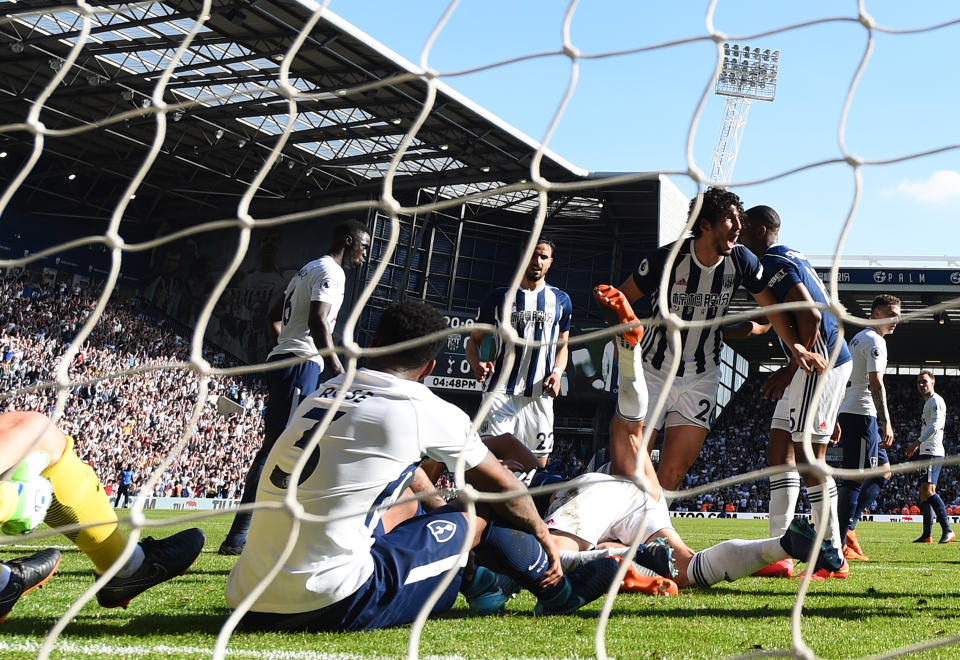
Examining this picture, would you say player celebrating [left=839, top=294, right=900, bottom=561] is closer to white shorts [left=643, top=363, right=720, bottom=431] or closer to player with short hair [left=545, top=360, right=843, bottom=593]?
white shorts [left=643, top=363, right=720, bottom=431]

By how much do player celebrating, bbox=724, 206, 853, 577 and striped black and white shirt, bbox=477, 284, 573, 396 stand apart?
4.28ft

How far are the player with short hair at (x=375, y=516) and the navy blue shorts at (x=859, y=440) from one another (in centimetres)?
418

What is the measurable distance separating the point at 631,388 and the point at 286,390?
7.26 feet

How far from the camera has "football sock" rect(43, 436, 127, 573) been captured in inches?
102

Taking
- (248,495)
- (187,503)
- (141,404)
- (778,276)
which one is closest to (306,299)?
(248,495)

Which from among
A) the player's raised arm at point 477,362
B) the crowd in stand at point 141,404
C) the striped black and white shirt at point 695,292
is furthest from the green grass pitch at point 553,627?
the crowd in stand at point 141,404

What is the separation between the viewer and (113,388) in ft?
67.2

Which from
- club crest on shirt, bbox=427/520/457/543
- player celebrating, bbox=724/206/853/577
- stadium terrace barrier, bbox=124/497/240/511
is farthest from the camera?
stadium terrace barrier, bbox=124/497/240/511

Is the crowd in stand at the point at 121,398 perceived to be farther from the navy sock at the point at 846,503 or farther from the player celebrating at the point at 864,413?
the navy sock at the point at 846,503

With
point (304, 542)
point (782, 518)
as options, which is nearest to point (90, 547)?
point (304, 542)

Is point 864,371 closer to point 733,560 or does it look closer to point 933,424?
point 933,424

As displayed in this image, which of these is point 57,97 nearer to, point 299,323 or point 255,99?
point 255,99

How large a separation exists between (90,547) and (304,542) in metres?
0.67

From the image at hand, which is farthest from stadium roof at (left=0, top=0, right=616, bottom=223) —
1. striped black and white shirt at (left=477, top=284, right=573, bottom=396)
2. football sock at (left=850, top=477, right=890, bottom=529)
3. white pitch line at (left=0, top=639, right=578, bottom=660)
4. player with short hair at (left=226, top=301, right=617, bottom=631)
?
white pitch line at (left=0, top=639, right=578, bottom=660)
